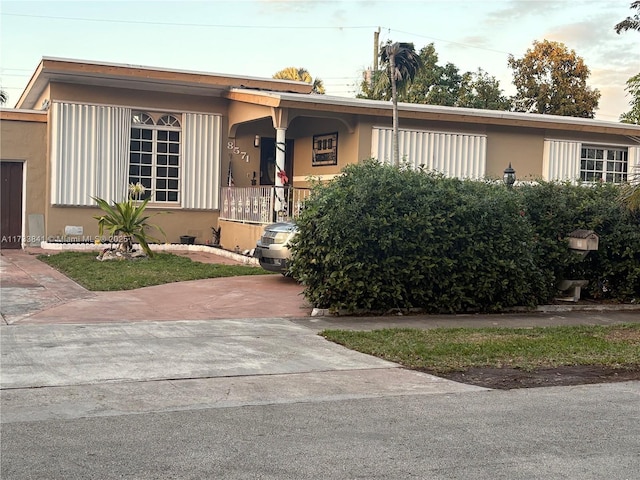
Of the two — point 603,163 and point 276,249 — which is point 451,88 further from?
point 276,249

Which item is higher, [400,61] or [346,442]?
[400,61]

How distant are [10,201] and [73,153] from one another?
2145 mm

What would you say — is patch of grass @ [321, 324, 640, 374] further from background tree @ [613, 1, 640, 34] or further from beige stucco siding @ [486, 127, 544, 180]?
beige stucco siding @ [486, 127, 544, 180]

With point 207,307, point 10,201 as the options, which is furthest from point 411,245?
point 10,201

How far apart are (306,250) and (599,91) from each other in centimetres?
2898

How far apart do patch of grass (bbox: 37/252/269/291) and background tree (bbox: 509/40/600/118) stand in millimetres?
23978

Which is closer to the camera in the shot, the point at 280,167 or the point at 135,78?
the point at 280,167

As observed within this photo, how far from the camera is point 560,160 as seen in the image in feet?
70.5

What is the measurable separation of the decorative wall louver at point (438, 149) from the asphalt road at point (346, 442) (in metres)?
13.0

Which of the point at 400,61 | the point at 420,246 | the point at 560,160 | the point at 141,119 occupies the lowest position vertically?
the point at 420,246

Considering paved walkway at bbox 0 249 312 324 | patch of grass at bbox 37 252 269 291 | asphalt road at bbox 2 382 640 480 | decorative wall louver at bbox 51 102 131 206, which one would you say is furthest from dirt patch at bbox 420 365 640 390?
decorative wall louver at bbox 51 102 131 206

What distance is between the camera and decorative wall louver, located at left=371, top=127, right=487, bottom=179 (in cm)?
1922

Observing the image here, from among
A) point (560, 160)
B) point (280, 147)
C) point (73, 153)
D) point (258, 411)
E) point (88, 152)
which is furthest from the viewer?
point (560, 160)

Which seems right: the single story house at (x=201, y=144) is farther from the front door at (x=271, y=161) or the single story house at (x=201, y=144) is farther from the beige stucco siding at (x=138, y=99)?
the front door at (x=271, y=161)
